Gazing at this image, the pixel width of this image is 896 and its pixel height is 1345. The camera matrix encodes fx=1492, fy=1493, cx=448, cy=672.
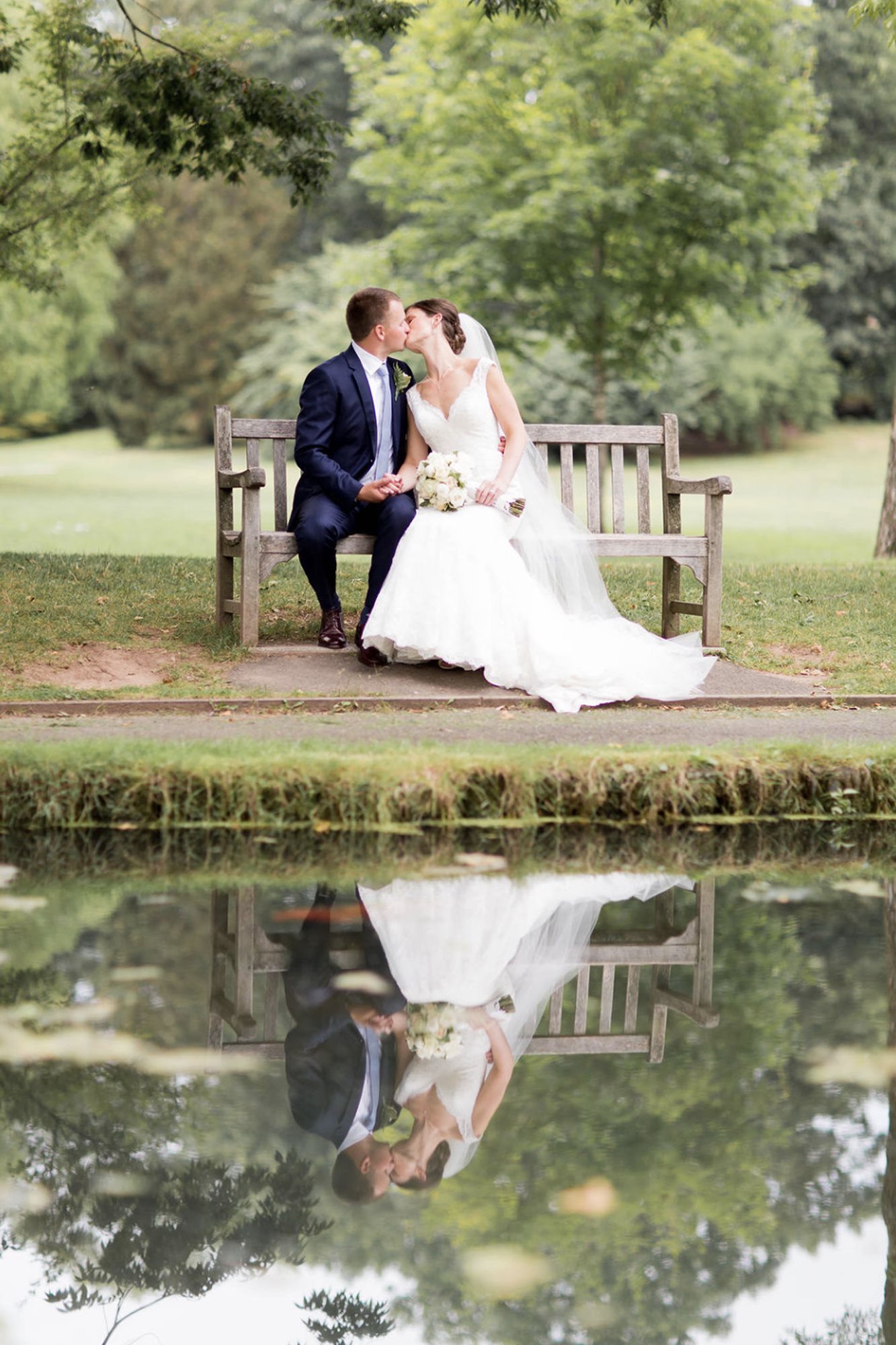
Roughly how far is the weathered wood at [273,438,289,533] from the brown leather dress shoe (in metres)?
0.53

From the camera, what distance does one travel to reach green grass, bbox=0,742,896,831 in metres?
5.04

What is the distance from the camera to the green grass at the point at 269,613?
25.8ft

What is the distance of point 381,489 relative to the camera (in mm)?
7527

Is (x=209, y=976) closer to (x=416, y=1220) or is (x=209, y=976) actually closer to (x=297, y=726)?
(x=416, y=1220)

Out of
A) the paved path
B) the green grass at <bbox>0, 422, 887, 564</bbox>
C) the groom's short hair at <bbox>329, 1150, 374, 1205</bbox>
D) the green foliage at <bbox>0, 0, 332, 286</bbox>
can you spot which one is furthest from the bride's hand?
the green grass at <bbox>0, 422, 887, 564</bbox>

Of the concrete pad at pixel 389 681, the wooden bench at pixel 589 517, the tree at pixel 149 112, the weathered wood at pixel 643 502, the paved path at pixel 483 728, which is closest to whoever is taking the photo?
the paved path at pixel 483 728

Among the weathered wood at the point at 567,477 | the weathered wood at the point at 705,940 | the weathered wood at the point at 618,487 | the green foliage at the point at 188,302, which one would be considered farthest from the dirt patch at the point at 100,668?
the green foliage at the point at 188,302

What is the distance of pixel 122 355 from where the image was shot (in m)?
51.2

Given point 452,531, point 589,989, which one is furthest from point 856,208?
point 589,989

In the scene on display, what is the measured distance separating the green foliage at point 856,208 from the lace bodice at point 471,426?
40413 mm

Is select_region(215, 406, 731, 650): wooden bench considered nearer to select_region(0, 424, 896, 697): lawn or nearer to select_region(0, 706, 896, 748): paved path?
select_region(0, 424, 896, 697): lawn

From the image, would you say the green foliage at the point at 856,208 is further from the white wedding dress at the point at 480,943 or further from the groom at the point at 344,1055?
the groom at the point at 344,1055

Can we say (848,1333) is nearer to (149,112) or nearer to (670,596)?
(670,596)

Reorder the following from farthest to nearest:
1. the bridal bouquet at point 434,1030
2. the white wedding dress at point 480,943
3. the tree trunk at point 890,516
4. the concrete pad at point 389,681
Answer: the tree trunk at point 890,516 < the concrete pad at point 389,681 < the bridal bouquet at point 434,1030 < the white wedding dress at point 480,943
